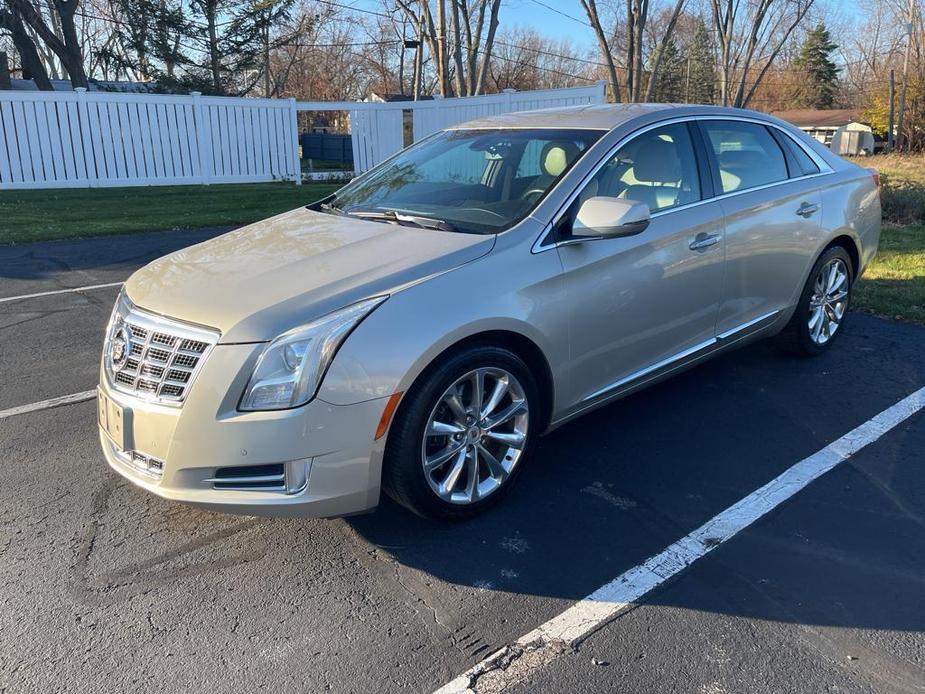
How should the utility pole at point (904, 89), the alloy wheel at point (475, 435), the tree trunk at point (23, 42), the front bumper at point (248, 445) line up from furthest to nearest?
1. the utility pole at point (904, 89)
2. the tree trunk at point (23, 42)
3. the alloy wheel at point (475, 435)
4. the front bumper at point (248, 445)

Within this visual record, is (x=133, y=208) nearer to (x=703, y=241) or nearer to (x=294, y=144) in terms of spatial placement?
(x=294, y=144)

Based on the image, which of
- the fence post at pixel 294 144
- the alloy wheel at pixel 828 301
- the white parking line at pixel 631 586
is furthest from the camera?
the fence post at pixel 294 144

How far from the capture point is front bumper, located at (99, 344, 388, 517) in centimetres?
273

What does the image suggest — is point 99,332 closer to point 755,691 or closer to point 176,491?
point 176,491

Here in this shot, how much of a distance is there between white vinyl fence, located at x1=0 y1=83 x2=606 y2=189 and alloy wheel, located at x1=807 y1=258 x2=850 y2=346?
1245cm

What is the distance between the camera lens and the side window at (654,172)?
386 centimetres

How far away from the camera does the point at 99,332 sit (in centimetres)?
599

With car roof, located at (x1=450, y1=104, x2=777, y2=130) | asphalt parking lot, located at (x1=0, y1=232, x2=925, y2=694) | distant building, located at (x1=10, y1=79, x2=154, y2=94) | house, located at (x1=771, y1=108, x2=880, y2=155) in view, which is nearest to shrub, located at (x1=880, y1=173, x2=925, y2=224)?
car roof, located at (x1=450, y1=104, x2=777, y2=130)

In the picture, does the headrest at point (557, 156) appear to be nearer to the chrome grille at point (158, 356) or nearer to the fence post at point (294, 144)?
the chrome grille at point (158, 356)

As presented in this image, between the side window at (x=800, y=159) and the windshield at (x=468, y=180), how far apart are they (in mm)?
1868

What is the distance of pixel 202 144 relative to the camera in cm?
1722

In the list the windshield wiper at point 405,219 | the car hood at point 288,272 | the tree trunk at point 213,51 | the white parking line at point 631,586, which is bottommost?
the white parking line at point 631,586

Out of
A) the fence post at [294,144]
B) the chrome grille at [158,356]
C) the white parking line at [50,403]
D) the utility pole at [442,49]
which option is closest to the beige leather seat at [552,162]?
the chrome grille at [158,356]

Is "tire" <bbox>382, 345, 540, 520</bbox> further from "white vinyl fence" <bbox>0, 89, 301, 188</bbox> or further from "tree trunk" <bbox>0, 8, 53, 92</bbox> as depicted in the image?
"tree trunk" <bbox>0, 8, 53, 92</bbox>
